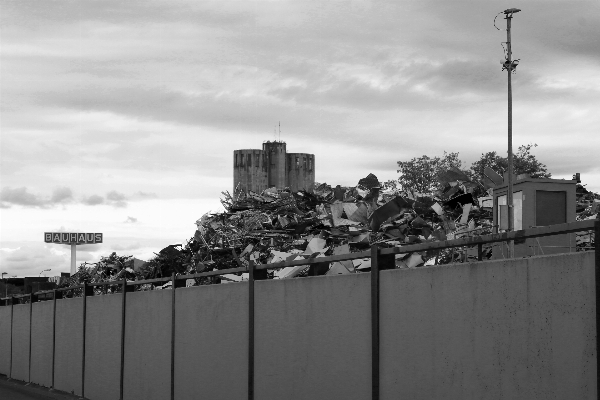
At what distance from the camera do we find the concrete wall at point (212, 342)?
1320 cm

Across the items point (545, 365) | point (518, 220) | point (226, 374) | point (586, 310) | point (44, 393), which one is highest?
point (518, 220)

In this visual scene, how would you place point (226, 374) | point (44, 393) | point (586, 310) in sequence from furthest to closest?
point (44, 393), point (226, 374), point (586, 310)

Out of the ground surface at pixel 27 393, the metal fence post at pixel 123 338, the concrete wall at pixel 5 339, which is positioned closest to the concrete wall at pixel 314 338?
the metal fence post at pixel 123 338

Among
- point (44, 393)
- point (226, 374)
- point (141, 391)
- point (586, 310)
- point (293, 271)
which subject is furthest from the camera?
point (44, 393)

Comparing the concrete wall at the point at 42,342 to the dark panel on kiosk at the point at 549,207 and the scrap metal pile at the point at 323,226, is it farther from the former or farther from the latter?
the dark panel on kiosk at the point at 549,207

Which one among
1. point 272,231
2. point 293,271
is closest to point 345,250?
point 293,271

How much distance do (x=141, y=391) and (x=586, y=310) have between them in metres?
12.1

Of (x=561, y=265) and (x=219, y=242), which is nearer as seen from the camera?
(x=561, y=265)

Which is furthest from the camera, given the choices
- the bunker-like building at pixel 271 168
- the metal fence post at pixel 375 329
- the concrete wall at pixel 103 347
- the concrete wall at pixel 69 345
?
the bunker-like building at pixel 271 168

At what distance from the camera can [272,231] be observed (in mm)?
27016

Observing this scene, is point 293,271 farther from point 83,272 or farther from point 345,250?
point 83,272

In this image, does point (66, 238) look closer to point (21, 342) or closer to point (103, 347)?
point (21, 342)

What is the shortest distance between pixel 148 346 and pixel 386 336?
8676mm

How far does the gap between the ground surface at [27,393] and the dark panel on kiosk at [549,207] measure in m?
12.1
